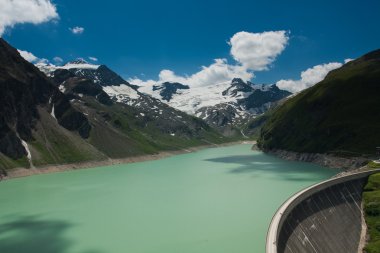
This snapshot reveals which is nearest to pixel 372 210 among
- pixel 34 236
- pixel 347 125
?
pixel 34 236

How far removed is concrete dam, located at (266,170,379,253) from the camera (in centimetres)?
4719

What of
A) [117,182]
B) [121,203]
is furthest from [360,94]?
[121,203]

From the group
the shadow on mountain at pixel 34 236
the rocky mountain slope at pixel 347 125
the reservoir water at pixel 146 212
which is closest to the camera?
the shadow on mountain at pixel 34 236

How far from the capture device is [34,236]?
66.3 metres

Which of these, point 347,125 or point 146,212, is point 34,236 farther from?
point 347,125

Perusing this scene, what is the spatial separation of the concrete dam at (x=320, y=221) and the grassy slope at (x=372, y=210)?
1.46 meters

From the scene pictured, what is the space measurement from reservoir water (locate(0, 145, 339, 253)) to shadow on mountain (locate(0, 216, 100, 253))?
139mm

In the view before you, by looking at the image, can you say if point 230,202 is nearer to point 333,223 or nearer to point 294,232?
point 333,223

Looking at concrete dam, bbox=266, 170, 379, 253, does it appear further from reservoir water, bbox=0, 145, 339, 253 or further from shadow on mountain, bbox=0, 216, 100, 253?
shadow on mountain, bbox=0, 216, 100, 253

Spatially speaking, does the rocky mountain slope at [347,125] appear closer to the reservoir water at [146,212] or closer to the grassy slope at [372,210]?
the reservoir water at [146,212]

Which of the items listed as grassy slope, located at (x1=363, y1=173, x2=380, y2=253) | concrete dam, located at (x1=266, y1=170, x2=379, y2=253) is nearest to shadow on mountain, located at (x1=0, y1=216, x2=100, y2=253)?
concrete dam, located at (x1=266, y1=170, x2=379, y2=253)

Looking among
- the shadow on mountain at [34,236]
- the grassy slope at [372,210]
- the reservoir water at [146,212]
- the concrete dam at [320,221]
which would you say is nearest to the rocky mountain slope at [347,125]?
the reservoir water at [146,212]

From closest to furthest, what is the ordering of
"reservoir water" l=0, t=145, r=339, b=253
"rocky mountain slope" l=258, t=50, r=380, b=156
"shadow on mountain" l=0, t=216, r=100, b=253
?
1. "shadow on mountain" l=0, t=216, r=100, b=253
2. "reservoir water" l=0, t=145, r=339, b=253
3. "rocky mountain slope" l=258, t=50, r=380, b=156

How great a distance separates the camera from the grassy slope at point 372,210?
2214 inches
